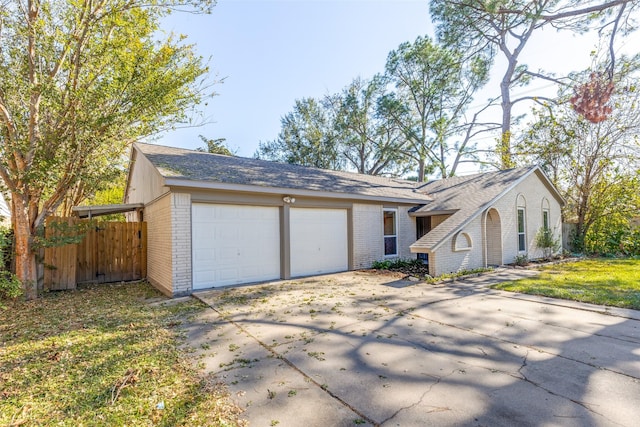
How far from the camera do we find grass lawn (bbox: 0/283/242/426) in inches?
108

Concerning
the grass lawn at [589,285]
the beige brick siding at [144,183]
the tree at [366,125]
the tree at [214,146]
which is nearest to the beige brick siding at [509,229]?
the grass lawn at [589,285]

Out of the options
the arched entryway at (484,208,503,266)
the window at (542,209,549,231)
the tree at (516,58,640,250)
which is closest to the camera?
the arched entryway at (484,208,503,266)

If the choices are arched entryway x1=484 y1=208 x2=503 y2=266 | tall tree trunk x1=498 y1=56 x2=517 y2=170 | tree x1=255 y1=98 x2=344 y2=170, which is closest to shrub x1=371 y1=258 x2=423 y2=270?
arched entryway x1=484 y1=208 x2=503 y2=266

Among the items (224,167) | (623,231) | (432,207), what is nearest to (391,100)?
(432,207)

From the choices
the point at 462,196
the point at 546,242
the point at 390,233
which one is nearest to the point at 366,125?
the point at 462,196

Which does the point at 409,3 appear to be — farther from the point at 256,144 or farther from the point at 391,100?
the point at 256,144

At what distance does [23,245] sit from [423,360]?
29.9ft

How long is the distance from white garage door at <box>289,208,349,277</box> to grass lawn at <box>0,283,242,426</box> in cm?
414

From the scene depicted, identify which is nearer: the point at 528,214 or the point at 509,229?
the point at 509,229

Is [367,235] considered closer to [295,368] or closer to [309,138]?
[295,368]

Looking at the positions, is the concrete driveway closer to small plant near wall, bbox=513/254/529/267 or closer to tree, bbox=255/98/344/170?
small plant near wall, bbox=513/254/529/267

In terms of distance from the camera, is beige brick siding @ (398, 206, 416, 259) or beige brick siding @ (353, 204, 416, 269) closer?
beige brick siding @ (353, 204, 416, 269)

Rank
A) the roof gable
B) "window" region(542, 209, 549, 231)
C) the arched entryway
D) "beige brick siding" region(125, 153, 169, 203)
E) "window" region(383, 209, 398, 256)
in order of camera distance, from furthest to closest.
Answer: "window" region(542, 209, 549, 231)
"window" region(383, 209, 398, 256)
the arched entryway
the roof gable
"beige brick siding" region(125, 153, 169, 203)

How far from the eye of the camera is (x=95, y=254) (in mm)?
9711
